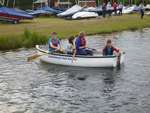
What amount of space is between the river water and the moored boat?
30cm

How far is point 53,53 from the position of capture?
28.0m

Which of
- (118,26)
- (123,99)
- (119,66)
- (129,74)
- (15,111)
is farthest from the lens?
(118,26)

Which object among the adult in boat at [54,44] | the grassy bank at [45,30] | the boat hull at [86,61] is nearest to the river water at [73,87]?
the boat hull at [86,61]

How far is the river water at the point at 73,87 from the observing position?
1823 centimetres

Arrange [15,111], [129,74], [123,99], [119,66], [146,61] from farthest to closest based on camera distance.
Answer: [146,61] < [119,66] < [129,74] < [123,99] < [15,111]

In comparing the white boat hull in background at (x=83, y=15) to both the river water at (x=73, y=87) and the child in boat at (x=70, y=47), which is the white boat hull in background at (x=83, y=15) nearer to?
the river water at (x=73, y=87)

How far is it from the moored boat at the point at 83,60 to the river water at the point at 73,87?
0.30m

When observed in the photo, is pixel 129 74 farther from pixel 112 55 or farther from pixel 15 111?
pixel 15 111

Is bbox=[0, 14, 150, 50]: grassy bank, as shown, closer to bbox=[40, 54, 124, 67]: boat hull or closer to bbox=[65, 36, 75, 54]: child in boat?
bbox=[40, 54, 124, 67]: boat hull

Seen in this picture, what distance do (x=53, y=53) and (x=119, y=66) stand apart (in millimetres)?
4059

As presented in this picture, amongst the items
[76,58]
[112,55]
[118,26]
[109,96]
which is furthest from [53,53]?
[118,26]

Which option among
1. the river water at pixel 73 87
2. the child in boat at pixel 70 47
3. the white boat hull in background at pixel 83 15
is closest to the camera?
the river water at pixel 73 87

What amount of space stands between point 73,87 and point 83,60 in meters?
4.88

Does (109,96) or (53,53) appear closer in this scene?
(109,96)
